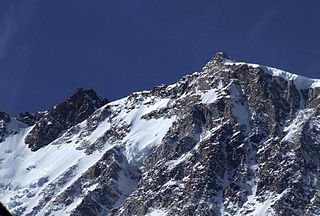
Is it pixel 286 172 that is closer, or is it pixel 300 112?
pixel 286 172

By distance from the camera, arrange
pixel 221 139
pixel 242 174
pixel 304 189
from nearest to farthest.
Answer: pixel 304 189 → pixel 242 174 → pixel 221 139

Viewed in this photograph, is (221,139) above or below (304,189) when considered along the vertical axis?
above

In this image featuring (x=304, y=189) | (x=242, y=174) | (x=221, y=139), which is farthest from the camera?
(x=221, y=139)

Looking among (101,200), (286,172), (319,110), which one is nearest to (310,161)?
(286,172)

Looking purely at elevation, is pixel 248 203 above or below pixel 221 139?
below

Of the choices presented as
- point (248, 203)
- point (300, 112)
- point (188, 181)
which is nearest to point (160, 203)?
point (188, 181)

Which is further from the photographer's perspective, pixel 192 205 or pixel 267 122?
pixel 267 122

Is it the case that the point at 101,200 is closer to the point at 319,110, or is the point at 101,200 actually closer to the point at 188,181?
the point at 188,181

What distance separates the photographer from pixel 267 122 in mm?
197125

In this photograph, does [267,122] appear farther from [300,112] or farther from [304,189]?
[304,189]

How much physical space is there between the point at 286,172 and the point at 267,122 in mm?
20260

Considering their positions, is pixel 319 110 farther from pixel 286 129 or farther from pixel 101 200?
pixel 101 200

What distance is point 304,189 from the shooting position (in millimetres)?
172750

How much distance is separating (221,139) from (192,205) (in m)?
23.5
